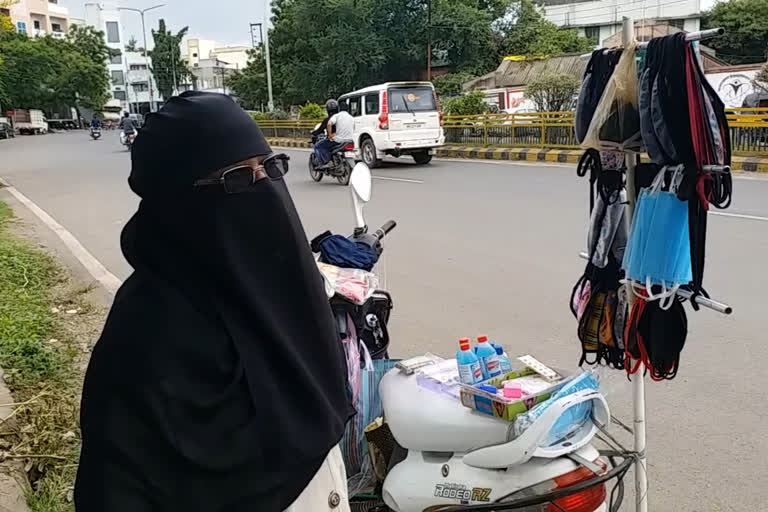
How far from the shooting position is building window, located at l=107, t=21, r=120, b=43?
80562 millimetres

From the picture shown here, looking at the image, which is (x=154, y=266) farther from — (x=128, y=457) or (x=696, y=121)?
(x=696, y=121)

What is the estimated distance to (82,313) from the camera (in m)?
4.94

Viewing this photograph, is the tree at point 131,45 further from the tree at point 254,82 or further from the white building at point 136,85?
the tree at point 254,82

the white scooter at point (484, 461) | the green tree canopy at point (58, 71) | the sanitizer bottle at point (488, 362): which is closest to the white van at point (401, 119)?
the sanitizer bottle at point (488, 362)

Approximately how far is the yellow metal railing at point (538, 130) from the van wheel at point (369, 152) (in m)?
3.24

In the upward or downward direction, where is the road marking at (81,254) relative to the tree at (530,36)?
downward

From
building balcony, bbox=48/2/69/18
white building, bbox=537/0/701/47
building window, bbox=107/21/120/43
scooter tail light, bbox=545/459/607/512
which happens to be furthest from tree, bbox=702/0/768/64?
building window, bbox=107/21/120/43

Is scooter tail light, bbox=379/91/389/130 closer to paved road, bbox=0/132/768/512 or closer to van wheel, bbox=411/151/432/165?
van wheel, bbox=411/151/432/165

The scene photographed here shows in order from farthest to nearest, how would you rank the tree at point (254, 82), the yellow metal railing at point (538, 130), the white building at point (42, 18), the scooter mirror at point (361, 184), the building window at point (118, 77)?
the building window at point (118, 77) < the white building at point (42, 18) < the tree at point (254, 82) < the yellow metal railing at point (538, 130) < the scooter mirror at point (361, 184)

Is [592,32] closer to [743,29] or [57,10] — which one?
[743,29]

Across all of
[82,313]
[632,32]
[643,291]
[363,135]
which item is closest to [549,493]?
[643,291]

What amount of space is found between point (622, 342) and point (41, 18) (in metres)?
74.0

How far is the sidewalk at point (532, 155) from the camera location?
11164 millimetres

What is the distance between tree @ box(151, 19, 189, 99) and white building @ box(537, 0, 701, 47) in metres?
36.0
